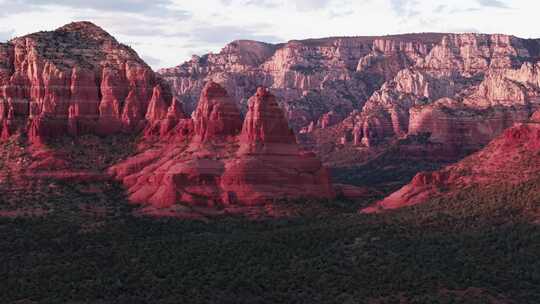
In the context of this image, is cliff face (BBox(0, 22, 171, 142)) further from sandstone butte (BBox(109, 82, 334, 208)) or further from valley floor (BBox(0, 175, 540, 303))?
valley floor (BBox(0, 175, 540, 303))

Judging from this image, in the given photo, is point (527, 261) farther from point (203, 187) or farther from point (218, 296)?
point (203, 187)

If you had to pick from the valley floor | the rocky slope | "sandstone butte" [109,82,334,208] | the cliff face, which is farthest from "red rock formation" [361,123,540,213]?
the cliff face

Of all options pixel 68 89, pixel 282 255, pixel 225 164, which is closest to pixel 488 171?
pixel 225 164

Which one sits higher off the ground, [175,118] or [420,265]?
[175,118]

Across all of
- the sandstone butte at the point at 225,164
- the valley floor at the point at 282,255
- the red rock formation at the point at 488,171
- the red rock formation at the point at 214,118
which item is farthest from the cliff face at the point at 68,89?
the red rock formation at the point at 488,171

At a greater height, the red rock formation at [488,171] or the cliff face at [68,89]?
the cliff face at [68,89]

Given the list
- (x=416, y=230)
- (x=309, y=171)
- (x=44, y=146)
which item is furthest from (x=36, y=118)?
(x=416, y=230)

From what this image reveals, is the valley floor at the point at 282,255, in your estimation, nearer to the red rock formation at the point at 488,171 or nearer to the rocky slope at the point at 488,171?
the rocky slope at the point at 488,171

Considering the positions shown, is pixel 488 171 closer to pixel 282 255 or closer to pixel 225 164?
pixel 225 164
